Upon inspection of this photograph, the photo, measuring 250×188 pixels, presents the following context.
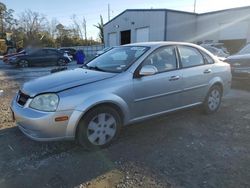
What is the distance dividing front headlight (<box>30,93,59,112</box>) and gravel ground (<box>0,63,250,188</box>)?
0.75 meters

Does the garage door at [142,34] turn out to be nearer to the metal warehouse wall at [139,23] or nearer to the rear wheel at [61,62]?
the metal warehouse wall at [139,23]

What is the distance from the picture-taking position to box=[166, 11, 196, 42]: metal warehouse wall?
80.5ft

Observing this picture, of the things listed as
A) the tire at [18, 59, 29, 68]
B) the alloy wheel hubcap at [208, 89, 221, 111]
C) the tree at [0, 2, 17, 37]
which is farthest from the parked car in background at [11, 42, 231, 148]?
the tree at [0, 2, 17, 37]

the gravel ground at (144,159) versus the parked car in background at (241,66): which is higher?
the parked car in background at (241,66)

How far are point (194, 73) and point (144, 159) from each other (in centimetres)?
215

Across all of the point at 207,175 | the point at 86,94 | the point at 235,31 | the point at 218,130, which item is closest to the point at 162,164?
the point at 207,175

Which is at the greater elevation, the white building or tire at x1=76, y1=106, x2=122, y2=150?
the white building

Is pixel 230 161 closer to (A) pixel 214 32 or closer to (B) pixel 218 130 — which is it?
(B) pixel 218 130

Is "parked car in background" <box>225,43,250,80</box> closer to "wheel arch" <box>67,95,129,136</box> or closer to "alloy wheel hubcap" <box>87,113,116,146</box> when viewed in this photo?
"wheel arch" <box>67,95,129,136</box>

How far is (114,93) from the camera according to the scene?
377 centimetres

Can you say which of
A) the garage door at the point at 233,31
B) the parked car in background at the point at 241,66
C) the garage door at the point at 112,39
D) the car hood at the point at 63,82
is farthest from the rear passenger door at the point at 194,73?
the garage door at the point at 112,39

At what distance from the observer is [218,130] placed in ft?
15.4

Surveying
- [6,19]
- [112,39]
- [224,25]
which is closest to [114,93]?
[224,25]

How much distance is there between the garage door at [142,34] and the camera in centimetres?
2667
